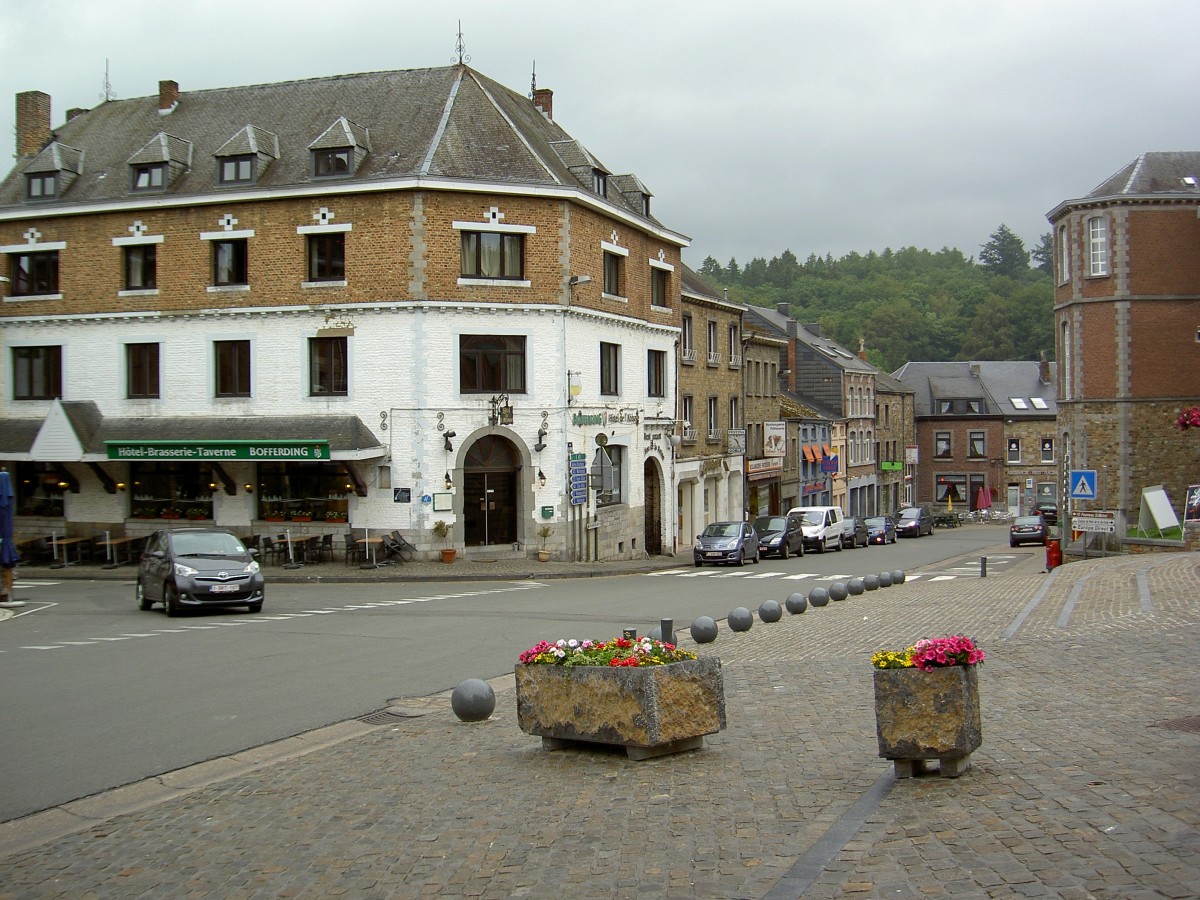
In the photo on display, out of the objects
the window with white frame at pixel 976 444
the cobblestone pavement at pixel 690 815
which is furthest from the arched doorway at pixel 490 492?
the window with white frame at pixel 976 444

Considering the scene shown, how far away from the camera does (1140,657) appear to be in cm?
1277

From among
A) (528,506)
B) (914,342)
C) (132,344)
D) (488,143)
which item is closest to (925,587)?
(528,506)

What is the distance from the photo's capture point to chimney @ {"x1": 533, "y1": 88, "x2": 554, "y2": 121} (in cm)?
4078

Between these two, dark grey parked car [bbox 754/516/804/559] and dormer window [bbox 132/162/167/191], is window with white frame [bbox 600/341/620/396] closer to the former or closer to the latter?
dark grey parked car [bbox 754/516/804/559]

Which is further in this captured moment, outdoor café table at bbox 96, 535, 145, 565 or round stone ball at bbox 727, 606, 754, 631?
outdoor café table at bbox 96, 535, 145, 565

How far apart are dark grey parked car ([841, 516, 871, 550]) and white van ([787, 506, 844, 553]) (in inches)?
42.0

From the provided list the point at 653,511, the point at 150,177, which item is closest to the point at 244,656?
the point at 150,177

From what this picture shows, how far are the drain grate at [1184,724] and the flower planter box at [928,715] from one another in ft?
7.56

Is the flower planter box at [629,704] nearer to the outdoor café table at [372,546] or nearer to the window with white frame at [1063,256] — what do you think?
the outdoor café table at [372,546]

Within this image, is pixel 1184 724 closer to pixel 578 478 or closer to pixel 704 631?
pixel 704 631

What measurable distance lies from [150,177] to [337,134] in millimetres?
5964

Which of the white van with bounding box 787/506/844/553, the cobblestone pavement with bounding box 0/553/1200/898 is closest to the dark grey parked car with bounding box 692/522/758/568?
the white van with bounding box 787/506/844/553

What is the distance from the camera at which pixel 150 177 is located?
32656mm

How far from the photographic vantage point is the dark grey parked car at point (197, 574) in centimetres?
1981
